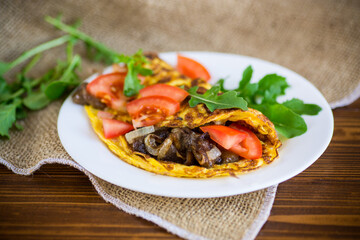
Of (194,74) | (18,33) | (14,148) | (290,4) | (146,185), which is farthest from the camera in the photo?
(290,4)

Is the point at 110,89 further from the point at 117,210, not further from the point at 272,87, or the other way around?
the point at 272,87

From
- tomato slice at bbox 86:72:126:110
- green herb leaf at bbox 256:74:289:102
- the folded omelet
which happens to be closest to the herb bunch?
tomato slice at bbox 86:72:126:110

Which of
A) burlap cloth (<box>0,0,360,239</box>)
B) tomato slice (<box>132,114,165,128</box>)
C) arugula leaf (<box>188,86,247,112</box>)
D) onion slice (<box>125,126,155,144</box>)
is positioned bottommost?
burlap cloth (<box>0,0,360,239</box>)

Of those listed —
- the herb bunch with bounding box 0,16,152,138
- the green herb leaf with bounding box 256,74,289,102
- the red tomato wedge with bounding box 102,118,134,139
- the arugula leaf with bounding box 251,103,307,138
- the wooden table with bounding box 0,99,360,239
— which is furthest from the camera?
the herb bunch with bounding box 0,16,152,138

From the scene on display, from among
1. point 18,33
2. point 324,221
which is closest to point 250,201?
point 324,221

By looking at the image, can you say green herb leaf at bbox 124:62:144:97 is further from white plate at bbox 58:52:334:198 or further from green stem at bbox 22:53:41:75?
green stem at bbox 22:53:41:75

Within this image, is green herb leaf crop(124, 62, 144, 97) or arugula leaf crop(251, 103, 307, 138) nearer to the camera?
arugula leaf crop(251, 103, 307, 138)

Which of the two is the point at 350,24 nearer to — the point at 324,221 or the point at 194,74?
the point at 194,74
